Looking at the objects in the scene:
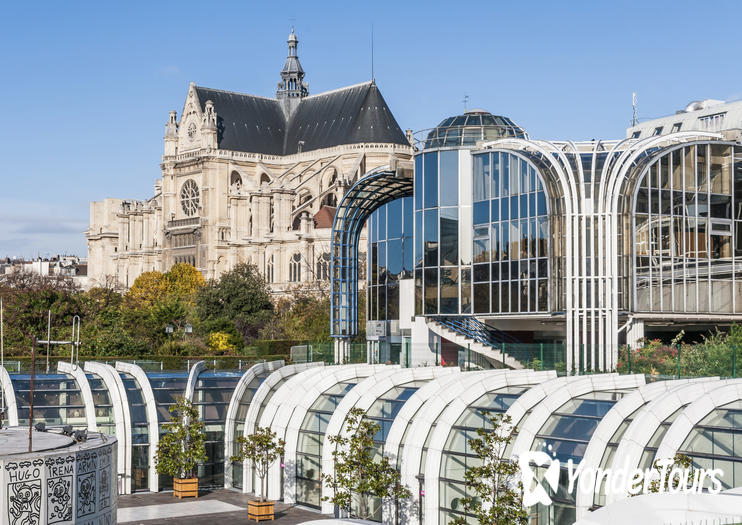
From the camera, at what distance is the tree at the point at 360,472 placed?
31.7 meters

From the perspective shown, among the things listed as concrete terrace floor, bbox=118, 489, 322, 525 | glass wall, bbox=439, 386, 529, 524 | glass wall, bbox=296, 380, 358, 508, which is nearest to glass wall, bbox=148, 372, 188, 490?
concrete terrace floor, bbox=118, 489, 322, 525

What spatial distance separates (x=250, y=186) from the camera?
4643 inches

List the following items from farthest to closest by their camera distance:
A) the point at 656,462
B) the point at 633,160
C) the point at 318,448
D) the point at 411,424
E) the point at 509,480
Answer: the point at 633,160 < the point at 318,448 < the point at 411,424 < the point at 509,480 < the point at 656,462

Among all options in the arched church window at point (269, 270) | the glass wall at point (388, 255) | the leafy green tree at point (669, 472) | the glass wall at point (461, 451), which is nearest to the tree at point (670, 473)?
the leafy green tree at point (669, 472)

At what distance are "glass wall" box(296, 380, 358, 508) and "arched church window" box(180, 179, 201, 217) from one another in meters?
90.2

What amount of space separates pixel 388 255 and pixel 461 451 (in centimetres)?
2145

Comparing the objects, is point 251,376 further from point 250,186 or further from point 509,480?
point 250,186

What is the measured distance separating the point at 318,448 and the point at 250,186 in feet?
269

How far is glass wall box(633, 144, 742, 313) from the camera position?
42312 millimetres

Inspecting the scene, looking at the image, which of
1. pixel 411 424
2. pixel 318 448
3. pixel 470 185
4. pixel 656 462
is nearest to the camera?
pixel 656 462

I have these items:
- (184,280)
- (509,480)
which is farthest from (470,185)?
(184,280)

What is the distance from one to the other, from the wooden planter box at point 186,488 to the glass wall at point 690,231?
1844 centimetres

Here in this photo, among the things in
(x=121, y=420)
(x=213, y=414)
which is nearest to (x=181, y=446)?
(x=121, y=420)

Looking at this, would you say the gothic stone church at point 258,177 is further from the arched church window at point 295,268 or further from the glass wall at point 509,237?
the glass wall at point 509,237
